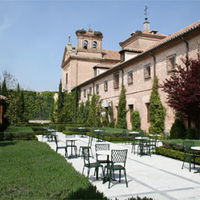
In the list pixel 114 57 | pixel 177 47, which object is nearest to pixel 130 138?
pixel 177 47

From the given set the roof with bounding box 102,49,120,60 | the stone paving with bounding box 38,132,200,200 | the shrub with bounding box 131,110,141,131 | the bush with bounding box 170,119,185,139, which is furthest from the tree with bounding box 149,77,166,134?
the roof with bounding box 102,49,120,60

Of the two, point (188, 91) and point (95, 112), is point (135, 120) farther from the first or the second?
point (95, 112)

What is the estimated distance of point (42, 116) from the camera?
1308 inches

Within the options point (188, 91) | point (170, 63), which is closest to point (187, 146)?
point (188, 91)

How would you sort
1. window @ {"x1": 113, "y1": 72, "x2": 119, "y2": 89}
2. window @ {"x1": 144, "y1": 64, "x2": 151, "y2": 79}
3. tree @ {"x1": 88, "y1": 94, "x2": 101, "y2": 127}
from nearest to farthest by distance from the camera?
window @ {"x1": 144, "y1": 64, "x2": 151, "y2": 79} → window @ {"x1": 113, "y1": 72, "x2": 119, "y2": 89} → tree @ {"x1": 88, "y1": 94, "x2": 101, "y2": 127}

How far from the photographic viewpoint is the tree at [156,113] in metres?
14.3

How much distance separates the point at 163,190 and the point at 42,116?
1184 inches

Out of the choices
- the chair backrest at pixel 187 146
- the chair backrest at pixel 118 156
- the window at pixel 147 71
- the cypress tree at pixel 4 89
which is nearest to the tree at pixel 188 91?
the chair backrest at pixel 187 146

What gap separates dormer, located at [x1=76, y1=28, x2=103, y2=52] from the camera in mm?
35256

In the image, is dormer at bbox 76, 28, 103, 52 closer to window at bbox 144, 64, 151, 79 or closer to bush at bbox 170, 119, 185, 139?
window at bbox 144, 64, 151, 79

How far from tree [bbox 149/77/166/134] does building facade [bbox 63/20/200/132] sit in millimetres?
286

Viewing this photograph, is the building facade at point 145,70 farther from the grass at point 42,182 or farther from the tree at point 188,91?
the grass at point 42,182

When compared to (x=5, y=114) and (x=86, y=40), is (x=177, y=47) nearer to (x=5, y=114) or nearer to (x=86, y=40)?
(x=5, y=114)

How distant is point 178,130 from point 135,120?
16.0 ft
